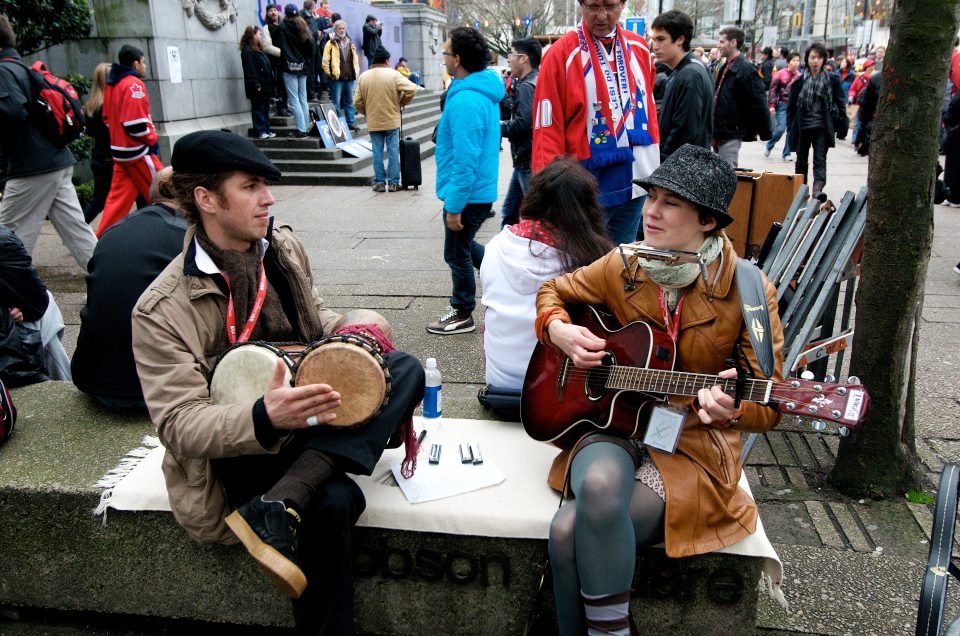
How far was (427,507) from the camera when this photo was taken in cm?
250

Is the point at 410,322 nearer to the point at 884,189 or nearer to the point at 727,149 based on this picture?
the point at 884,189

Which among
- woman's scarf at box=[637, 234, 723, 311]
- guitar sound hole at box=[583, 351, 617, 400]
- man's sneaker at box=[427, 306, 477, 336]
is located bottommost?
man's sneaker at box=[427, 306, 477, 336]

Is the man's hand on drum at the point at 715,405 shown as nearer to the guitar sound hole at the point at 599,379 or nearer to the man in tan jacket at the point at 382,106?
the guitar sound hole at the point at 599,379

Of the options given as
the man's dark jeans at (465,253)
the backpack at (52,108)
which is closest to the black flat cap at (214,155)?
the man's dark jeans at (465,253)

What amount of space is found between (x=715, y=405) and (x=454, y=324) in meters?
3.31

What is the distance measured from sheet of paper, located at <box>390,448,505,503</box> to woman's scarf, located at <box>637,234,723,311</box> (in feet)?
2.85

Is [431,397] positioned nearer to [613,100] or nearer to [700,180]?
[700,180]

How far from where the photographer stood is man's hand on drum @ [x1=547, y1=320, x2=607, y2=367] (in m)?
2.37

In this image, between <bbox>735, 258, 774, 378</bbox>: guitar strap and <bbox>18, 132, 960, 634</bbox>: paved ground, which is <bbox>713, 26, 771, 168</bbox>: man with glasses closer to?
<bbox>18, 132, 960, 634</bbox>: paved ground

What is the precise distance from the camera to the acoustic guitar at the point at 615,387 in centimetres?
208

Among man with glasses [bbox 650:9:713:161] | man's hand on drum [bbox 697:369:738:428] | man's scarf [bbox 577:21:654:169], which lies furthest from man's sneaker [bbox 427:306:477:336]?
man's hand on drum [bbox 697:369:738:428]

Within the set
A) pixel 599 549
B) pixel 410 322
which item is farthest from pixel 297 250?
pixel 410 322

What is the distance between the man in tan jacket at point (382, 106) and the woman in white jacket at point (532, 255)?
792 cm

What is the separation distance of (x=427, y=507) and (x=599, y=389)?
0.68m
